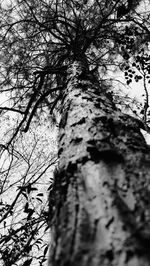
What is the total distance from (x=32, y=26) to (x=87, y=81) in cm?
346

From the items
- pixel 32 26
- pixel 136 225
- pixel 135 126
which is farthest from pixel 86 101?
pixel 32 26

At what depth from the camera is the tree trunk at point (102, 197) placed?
18.3 inches

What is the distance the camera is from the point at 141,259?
0.42 metres

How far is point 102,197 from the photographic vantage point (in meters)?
0.61

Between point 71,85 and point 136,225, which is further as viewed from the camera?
point 71,85

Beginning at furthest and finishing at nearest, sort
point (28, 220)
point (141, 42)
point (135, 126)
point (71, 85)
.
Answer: point (141, 42) < point (28, 220) < point (71, 85) < point (135, 126)

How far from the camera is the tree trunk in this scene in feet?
1.52

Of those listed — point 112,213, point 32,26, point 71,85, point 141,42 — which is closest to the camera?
point 112,213

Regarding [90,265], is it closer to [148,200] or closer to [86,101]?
[148,200]

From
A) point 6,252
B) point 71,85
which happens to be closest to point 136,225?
point 71,85

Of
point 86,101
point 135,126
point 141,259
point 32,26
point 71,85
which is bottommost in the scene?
point 141,259

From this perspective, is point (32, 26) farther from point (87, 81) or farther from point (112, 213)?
point (112, 213)

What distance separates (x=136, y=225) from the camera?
0.49 meters

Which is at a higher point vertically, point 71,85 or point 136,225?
point 71,85
